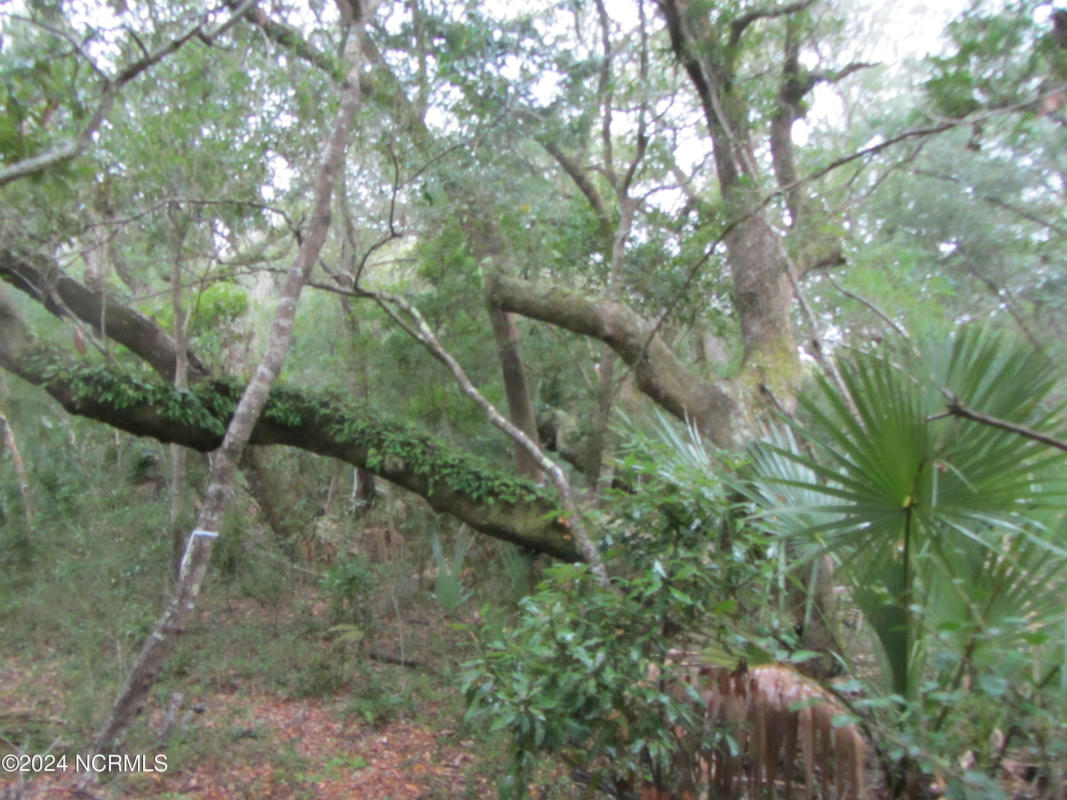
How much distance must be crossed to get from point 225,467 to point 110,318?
15.8 feet

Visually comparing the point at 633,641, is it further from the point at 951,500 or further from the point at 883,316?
the point at 883,316

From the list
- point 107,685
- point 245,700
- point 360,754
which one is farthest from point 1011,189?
point 107,685

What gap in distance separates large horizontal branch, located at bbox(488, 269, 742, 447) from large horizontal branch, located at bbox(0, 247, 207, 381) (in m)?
4.11

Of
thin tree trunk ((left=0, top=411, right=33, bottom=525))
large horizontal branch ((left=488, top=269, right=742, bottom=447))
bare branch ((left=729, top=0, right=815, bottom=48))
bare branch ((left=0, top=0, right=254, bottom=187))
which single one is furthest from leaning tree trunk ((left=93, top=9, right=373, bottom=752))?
thin tree trunk ((left=0, top=411, right=33, bottom=525))

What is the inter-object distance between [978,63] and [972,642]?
522 cm

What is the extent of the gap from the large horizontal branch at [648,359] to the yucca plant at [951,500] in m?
4.11

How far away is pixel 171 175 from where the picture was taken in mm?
7383

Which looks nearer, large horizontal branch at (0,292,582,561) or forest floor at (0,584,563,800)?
forest floor at (0,584,563,800)

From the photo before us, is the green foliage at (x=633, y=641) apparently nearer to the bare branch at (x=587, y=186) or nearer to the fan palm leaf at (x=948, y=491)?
the fan palm leaf at (x=948, y=491)

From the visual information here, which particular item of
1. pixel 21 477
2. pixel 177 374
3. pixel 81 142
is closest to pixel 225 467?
pixel 81 142

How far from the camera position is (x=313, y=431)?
333 inches

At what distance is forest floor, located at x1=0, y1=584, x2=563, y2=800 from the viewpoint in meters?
5.31

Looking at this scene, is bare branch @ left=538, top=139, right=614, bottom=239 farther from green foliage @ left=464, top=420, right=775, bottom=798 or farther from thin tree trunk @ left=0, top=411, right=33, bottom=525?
thin tree trunk @ left=0, top=411, right=33, bottom=525

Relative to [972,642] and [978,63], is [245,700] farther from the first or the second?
[978,63]
